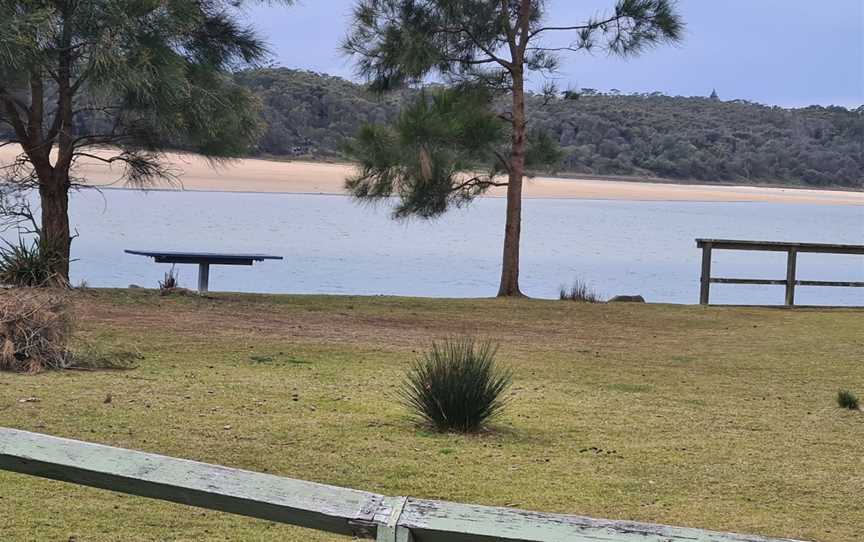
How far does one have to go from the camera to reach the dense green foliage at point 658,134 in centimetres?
5334

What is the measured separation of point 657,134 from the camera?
67625mm

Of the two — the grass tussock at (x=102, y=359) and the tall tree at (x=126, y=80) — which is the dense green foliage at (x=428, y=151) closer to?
the tall tree at (x=126, y=80)

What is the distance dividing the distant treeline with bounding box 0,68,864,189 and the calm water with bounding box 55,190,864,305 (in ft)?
9.71

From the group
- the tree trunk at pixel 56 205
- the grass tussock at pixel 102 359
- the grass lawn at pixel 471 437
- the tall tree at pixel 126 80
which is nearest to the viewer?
the grass lawn at pixel 471 437

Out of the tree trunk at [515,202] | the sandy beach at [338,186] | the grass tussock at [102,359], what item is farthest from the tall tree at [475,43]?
the sandy beach at [338,186]

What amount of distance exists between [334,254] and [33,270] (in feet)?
69.7

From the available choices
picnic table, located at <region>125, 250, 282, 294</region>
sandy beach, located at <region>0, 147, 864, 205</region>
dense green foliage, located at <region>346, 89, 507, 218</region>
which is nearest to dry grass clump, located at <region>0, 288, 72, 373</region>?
picnic table, located at <region>125, 250, 282, 294</region>

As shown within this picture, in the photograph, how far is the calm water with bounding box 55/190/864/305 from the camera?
26094mm

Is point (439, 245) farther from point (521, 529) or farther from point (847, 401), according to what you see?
point (521, 529)

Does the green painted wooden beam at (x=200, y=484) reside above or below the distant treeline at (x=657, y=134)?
below

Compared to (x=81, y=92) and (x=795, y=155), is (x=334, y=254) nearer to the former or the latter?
(x=81, y=92)

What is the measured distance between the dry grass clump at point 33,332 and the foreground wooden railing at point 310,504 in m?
5.61

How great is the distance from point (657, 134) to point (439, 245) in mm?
→ 29094

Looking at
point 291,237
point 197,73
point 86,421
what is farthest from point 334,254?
point 86,421
